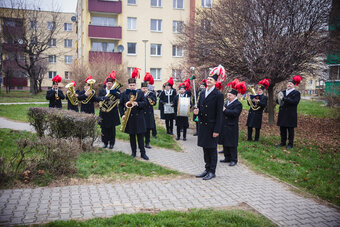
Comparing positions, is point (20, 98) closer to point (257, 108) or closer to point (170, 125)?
point (170, 125)

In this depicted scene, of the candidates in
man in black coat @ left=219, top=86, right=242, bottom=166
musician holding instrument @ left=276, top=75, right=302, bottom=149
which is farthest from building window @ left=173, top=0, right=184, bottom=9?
man in black coat @ left=219, top=86, right=242, bottom=166

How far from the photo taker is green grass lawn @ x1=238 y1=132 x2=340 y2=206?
6430mm

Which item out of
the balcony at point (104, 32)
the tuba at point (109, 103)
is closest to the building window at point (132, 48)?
the balcony at point (104, 32)

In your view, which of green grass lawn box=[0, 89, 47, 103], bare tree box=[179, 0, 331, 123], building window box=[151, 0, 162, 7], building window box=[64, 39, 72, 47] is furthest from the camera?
building window box=[64, 39, 72, 47]

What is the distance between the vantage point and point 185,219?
4355 millimetres

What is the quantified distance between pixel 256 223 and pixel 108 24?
37170 mm

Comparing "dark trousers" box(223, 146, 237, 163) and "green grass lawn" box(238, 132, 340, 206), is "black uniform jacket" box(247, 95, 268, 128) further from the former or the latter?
"dark trousers" box(223, 146, 237, 163)

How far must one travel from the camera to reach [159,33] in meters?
37.9

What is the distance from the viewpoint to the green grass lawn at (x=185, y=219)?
418 centimetres

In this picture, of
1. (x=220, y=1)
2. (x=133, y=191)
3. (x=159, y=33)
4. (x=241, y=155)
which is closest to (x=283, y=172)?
(x=241, y=155)

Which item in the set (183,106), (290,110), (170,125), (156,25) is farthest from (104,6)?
(290,110)

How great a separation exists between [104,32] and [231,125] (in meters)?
31.2

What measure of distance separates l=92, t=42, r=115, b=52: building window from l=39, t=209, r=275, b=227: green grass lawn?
35.4 metres

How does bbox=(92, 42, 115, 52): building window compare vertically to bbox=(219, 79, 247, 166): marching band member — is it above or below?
above
